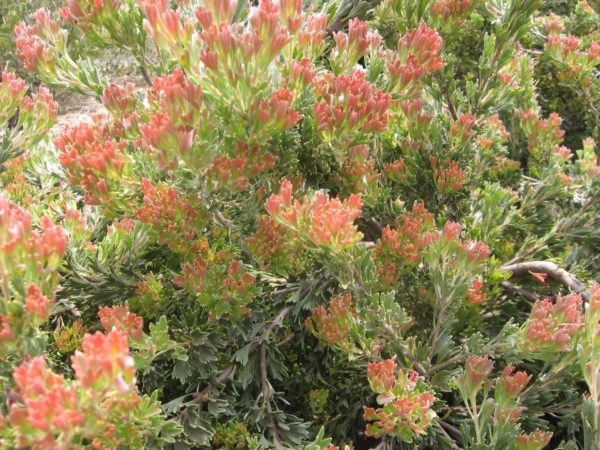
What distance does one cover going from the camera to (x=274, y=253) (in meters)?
1.94

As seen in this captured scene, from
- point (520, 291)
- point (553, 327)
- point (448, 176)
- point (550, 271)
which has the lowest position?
point (520, 291)

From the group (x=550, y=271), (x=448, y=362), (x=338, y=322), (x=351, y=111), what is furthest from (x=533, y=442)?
(x=351, y=111)

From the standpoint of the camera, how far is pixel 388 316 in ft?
6.02

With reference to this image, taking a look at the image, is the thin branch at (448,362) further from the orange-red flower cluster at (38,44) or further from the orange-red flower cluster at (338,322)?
the orange-red flower cluster at (38,44)


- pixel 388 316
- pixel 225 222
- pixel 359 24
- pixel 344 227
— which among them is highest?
pixel 359 24

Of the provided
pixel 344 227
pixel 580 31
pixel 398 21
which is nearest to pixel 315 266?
pixel 344 227

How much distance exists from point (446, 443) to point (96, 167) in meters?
1.68

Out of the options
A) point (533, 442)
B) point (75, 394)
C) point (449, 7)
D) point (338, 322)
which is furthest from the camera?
point (449, 7)

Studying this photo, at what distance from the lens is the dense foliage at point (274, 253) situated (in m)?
1.51

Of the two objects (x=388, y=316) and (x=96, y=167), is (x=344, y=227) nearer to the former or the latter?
(x=388, y=316)

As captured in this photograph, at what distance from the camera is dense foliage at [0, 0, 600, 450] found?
4.96 feet

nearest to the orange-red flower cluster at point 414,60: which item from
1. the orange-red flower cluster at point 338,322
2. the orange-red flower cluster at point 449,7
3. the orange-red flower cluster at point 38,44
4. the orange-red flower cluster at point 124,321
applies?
the orange-red flower cluster at point 449,7

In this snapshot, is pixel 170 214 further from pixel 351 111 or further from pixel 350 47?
pixel 350 47

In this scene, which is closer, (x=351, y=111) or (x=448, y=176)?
(x=351, y=111)
